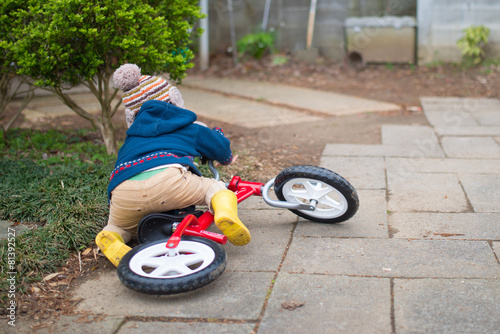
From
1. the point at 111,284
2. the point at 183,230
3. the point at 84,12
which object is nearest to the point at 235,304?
the point at 183,230

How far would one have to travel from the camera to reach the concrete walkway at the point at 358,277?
2268mm

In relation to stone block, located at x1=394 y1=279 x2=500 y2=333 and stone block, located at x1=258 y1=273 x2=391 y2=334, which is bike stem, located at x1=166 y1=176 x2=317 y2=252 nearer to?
stone block, located at x1=258 y1=273 x2=391 y2=334

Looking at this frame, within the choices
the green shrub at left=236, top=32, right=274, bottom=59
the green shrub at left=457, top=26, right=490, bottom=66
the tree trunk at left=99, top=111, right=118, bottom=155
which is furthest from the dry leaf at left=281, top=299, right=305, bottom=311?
the green shrub at left=236, top=32, right=274, bottom=59

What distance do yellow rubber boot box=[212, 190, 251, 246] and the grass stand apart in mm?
863

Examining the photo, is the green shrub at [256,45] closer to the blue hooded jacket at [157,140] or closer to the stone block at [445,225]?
the stone block at [445,225]

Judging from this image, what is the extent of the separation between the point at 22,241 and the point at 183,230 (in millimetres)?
925

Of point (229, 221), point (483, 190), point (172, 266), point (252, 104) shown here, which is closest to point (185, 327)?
point (172, 266)

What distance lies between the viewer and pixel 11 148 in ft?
15.6

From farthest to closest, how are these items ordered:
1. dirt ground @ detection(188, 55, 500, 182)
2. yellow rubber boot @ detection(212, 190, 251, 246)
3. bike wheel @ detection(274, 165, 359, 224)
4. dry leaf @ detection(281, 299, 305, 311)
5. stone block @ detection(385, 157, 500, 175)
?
1. dirt ground @ detection(188, 55, 500, 182)
2. stone block @ detection(385, 157, 500, 175)
3. bike wheel @ detection(274, 165, 359, 224)
4. yellow rubber boot @ detection(212, 190, 251, 246)
5. dry leaf @ detection(281, 299, 305, 311)

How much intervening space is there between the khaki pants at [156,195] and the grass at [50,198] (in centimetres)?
31

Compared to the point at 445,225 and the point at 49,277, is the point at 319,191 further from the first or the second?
the point at 49,277

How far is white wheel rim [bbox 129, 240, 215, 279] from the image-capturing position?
2.54 m

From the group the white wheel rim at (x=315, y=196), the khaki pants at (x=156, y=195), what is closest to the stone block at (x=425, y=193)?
the white wheel rim at (x=315, y=196)

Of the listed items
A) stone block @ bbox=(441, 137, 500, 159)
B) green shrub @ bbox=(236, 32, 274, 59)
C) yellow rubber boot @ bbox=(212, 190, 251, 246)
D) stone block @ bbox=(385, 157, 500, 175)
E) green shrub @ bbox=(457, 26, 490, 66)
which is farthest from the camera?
green shrub @ bbox=(236, 32, 274, 59)
